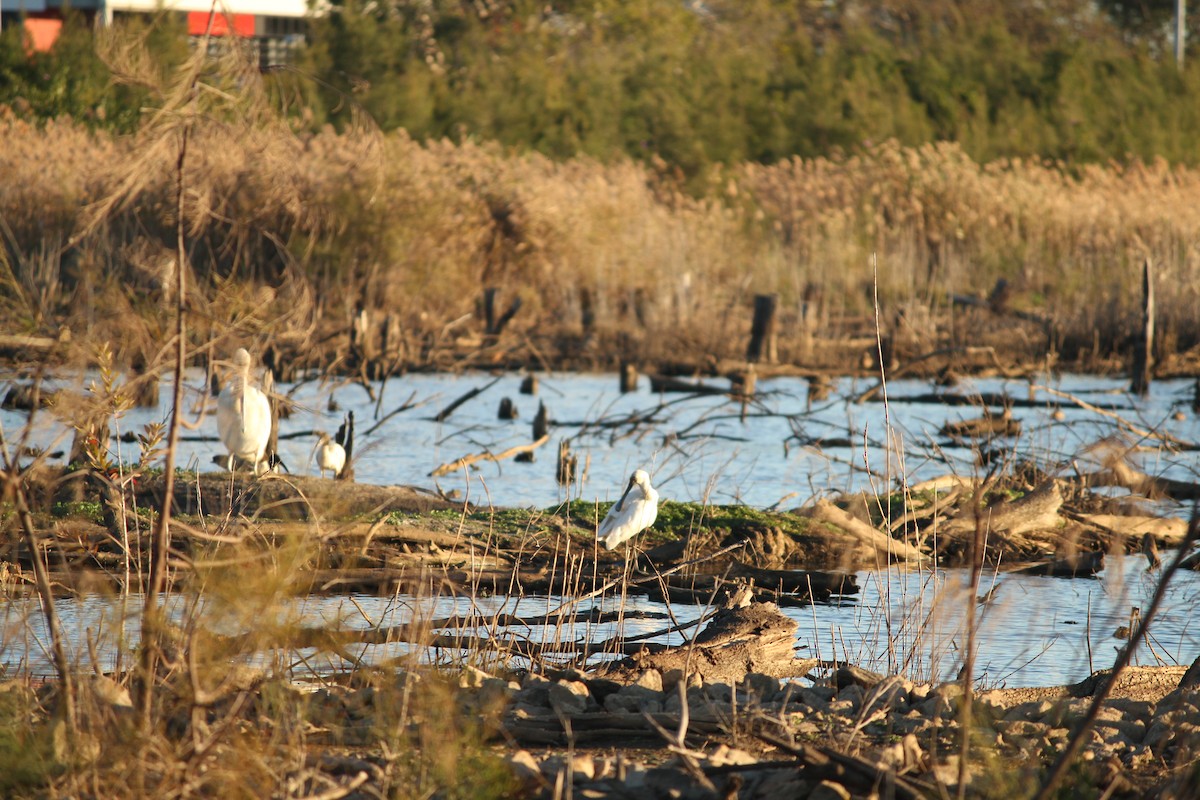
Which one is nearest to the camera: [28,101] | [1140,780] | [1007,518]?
[1140,780]

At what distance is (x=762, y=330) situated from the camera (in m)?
14.9

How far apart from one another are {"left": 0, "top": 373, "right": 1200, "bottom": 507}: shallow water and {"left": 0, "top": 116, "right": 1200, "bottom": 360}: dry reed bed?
6.33 ft

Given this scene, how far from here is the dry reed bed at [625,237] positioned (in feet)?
53.1

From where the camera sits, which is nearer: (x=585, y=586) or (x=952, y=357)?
(x=585, y=586)

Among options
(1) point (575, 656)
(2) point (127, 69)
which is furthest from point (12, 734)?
(1) point (575, 656)

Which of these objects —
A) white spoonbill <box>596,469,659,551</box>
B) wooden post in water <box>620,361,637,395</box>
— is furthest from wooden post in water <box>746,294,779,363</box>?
white spoonbill <box>596,469,659,551</box>

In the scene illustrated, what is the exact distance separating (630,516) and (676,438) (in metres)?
3.38

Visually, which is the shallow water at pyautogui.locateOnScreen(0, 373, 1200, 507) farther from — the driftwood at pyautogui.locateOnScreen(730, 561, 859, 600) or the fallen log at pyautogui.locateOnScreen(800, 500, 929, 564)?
the driftwood at pyautogui.locateOnScreen(730, 561, 859, 600)

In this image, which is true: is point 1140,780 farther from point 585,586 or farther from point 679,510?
point 679,510

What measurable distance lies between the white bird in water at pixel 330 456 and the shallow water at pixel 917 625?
1838 mm

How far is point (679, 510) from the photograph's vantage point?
755 cm

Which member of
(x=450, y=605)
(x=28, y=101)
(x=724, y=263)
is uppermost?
(x=28, y=101)

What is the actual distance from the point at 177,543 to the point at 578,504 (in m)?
2.15

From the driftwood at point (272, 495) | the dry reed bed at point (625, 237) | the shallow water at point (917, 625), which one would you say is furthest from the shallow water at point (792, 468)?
the dry reed bed at point (625, 237)
